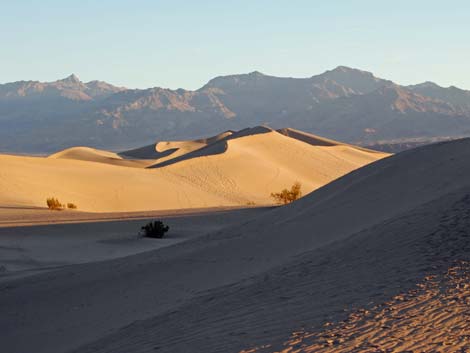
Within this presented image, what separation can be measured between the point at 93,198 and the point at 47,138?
151003 millimetres

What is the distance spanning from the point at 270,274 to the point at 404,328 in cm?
373

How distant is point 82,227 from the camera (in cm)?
2145

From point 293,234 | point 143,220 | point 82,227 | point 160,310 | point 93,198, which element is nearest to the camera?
point 160,310

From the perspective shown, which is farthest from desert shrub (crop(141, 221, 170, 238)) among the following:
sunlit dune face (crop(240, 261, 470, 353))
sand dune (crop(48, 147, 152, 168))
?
sand dune (crop(48, 147, 152, 168))

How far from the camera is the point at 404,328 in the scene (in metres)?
7.05

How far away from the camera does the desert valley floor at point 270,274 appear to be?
7.43 metres

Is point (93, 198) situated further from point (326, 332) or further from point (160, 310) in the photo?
point (326, 332)

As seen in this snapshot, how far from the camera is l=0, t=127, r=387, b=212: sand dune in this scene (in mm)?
36375

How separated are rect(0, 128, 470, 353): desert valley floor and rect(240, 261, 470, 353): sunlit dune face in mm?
20

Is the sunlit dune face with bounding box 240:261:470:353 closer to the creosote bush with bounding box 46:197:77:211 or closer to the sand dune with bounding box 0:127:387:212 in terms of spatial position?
the creosote bush with bounding box 46:197:77:211

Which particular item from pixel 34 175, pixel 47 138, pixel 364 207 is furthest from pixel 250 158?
pixel 47 138

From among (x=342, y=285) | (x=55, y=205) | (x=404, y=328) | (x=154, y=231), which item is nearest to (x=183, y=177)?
(x=55, y=205)

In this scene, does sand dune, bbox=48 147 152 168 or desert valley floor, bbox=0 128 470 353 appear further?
sand dune, bbox=48 147 152 168

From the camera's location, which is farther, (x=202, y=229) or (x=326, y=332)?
(x=202, y=229)
